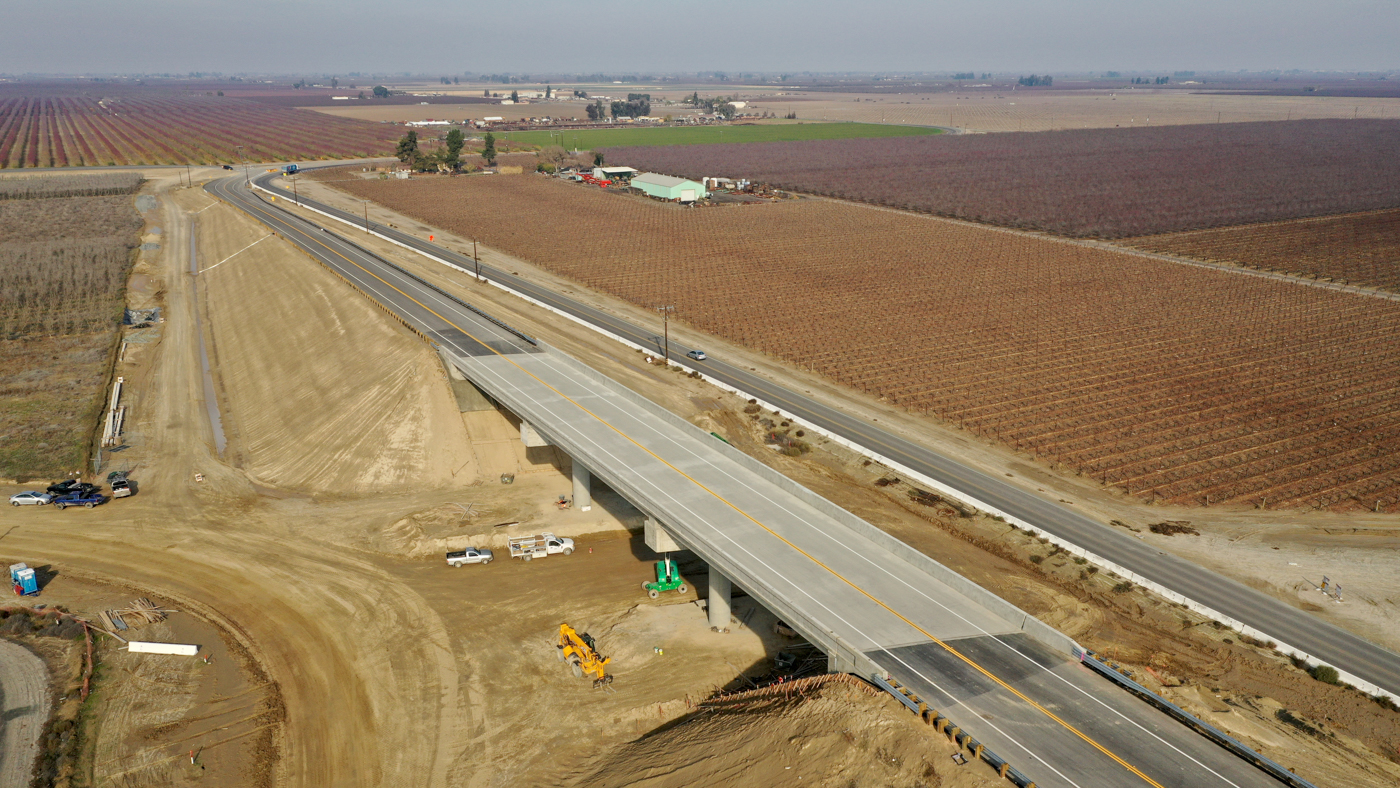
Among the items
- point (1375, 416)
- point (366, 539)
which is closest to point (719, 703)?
point (366, 539)

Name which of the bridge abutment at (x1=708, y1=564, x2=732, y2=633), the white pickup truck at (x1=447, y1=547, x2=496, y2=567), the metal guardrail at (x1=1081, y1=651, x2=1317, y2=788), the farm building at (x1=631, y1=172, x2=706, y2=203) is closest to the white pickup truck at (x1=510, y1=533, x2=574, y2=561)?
the white pickup truck at (x1=447, y1=547, x2=496, y2=567)

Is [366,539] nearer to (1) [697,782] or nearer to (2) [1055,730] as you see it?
(1) [697,782]

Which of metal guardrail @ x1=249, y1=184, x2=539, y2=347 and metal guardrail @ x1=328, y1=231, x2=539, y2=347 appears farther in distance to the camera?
metal guardrail @ x1=249, y1=184, x2=539, y2=347

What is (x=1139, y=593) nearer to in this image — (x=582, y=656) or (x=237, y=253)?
(x=582, y=656)

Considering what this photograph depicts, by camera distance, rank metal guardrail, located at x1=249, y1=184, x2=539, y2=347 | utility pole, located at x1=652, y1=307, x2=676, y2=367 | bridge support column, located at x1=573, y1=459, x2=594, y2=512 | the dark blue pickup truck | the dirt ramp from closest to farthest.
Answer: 1. bridge support column, located at x1=573, y1=459, x2=594, y2=512
2. the dark blue pickup truck
3. the dirt ramp
4. metal guardrail, located at x1=249, y1=184, x2=539, y2=347
5. utility pole, located at x1=652, y1=307, x2=676, y2=367

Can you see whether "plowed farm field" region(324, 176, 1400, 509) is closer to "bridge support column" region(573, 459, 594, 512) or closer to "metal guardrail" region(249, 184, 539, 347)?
"metal guardrail" region(249, 184, 539, 347)

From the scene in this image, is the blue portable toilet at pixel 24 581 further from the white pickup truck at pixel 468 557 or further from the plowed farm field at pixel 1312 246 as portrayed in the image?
the plowed farm field at pixel 1312 246
